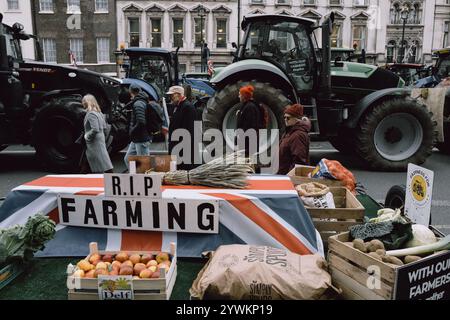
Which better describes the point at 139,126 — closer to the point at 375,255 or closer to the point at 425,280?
the point at 375,255

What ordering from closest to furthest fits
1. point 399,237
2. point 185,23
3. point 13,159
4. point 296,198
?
point 399,237, point 296,198, point 13,159, point 185,23

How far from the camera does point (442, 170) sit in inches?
320

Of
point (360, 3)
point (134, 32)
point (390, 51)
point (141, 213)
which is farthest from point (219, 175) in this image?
point (390, 51)

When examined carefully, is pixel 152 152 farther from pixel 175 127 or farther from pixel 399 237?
pixel 399 237

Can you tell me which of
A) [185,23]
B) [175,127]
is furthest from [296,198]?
[185,23]

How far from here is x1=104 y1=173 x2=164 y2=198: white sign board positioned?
3.20m

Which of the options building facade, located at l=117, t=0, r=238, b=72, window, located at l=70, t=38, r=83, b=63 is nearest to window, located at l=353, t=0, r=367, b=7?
building facade, located at l=117, t=0, r=238, b=72

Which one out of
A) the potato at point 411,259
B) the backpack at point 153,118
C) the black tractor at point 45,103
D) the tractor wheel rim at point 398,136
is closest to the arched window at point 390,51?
the tractor wheel rim at point 398,136

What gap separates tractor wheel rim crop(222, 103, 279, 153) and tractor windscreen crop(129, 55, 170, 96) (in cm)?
636

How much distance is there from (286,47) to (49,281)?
6493 mm

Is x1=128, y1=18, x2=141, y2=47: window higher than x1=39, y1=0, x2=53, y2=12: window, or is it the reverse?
x1=39, y1=0, x2=53, y2=12: window

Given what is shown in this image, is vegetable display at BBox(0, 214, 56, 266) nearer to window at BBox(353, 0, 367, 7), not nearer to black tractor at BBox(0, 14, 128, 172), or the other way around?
black tractor at BBox(0, 14, 128, 172)

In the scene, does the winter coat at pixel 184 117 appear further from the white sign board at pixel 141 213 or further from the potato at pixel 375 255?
the potato at pixel 375 255
